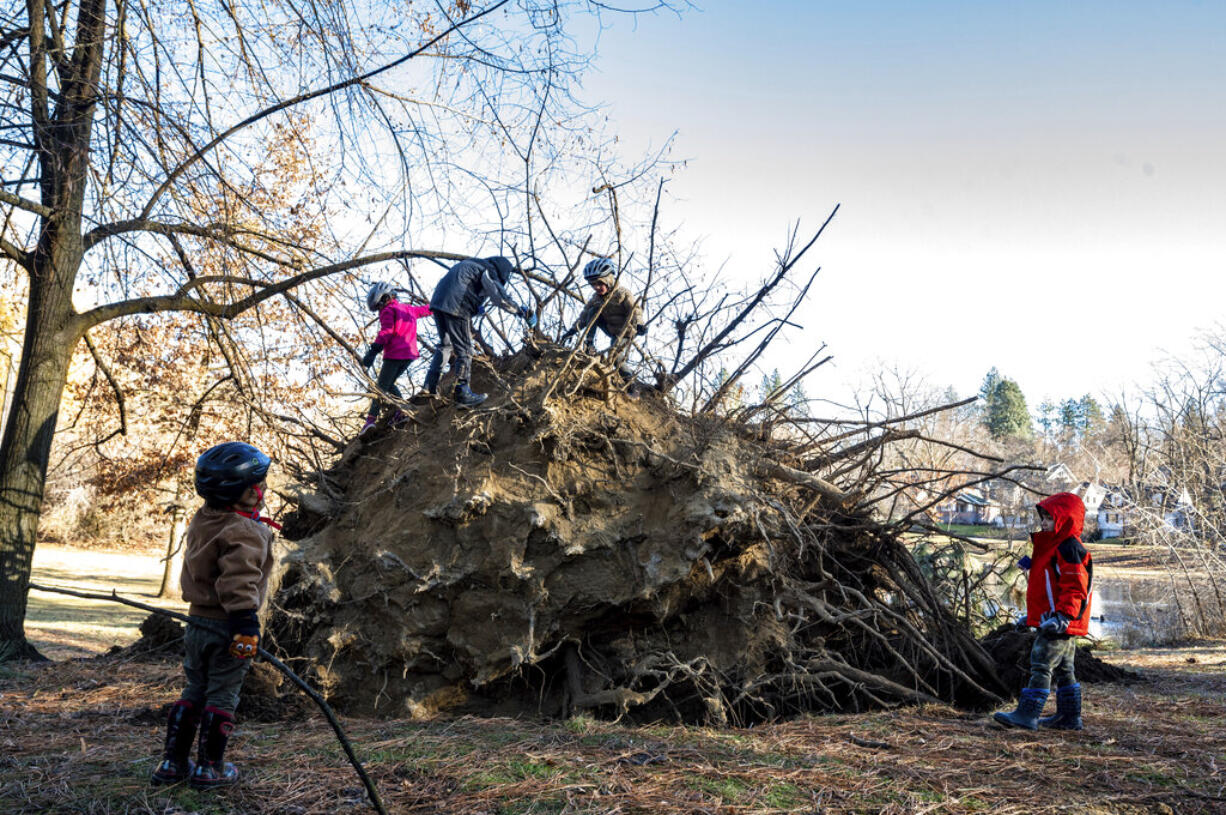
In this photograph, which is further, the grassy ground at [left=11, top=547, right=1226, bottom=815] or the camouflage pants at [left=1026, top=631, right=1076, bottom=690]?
the camouflage pants at [left=1026, top=631, right=1076, bottom=690]

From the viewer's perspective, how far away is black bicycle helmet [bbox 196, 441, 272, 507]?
365cm

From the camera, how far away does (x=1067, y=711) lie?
203 inches

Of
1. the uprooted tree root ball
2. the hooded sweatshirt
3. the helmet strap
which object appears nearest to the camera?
the helmet strap

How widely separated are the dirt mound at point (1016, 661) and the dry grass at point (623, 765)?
33.5 inches

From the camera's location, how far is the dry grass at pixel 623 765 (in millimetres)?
3332

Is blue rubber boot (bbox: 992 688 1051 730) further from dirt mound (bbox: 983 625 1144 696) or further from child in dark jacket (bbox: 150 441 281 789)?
child in dark jacket (bbox: 150 441 281 789)

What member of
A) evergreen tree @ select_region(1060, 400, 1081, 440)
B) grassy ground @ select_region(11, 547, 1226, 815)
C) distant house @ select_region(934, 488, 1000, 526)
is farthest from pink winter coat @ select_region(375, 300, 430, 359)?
evergreen tree @ select_region(1060, 400, 1081, 440)

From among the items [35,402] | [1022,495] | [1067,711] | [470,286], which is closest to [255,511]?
[470,286]

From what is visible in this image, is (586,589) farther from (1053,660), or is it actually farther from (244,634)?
(1053,660)

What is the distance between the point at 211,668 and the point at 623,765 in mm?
2011

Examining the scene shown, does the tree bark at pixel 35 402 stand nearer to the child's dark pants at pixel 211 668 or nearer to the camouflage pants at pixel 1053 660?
the child's dark pants at pixel 211 668

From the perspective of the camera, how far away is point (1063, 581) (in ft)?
17.7

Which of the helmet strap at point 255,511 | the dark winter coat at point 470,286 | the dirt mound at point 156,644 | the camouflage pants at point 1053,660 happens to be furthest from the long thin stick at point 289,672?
the camouflage pants at point 1053,660

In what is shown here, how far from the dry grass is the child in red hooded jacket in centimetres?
22
